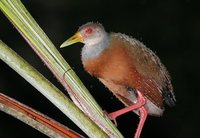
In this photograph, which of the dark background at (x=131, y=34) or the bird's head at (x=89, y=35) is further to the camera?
the dark background at (x=131, y=34)

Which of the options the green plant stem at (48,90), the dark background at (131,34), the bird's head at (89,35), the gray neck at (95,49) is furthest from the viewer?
the dark background at (131,34)

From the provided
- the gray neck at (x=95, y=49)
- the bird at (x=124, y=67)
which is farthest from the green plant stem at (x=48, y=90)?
the gray neck at (x=95, y=49)

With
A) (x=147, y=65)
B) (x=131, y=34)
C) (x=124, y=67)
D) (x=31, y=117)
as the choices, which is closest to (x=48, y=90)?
(x=31, y=117)

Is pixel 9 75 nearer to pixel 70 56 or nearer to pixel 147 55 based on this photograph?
pixel 70 56

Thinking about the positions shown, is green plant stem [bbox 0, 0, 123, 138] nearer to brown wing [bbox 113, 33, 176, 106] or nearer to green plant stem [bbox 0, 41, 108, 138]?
green plant stem [bbox 0, 41, 108, 138]

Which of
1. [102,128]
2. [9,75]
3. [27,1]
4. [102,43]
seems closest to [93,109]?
[102,128]

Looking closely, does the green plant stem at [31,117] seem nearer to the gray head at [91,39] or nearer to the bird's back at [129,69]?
the bird's back at [129,69]
